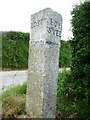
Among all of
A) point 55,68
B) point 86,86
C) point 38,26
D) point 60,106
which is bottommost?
point 60,106

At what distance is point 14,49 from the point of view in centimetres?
2269

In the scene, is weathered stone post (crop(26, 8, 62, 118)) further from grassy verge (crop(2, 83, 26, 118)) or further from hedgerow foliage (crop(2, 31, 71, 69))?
hedgerow foliage (crop(2, 31, 71, 69))

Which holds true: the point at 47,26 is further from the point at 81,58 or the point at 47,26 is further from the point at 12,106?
the point at 12,106

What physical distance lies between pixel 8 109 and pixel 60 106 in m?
1.05

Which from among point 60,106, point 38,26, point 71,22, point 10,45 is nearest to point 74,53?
point 71,22

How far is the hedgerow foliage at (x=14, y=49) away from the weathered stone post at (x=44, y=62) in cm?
1653

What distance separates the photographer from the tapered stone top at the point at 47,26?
4.93m

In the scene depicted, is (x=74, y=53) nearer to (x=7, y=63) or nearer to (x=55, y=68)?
(x=55, y=68)

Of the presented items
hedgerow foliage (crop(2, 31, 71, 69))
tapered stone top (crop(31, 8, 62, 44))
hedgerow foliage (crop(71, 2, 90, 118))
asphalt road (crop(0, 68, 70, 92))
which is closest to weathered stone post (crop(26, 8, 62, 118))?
tapered stone top (crop(31, 8, 62, 44))

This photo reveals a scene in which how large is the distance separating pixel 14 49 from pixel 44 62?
17885mm

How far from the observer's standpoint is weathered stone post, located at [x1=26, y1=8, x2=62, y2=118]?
16.3 ft

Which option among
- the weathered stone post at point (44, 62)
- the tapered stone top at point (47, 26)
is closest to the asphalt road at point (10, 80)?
the weathered stone post at point (44, 62)

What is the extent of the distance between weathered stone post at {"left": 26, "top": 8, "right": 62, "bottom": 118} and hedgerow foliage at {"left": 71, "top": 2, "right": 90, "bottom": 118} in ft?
2.68

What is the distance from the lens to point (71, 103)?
616 cm
